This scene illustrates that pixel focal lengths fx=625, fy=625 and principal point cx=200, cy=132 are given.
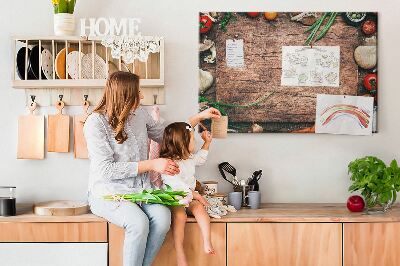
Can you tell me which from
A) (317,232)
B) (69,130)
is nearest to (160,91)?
(69,130)

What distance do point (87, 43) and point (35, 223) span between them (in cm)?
100

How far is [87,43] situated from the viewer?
133 inches

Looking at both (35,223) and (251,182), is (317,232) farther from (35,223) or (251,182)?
(35,223)

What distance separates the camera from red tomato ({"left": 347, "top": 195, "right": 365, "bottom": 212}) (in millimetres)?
3193

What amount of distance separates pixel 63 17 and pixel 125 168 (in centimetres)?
90

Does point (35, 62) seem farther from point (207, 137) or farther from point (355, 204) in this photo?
point (355, 204)

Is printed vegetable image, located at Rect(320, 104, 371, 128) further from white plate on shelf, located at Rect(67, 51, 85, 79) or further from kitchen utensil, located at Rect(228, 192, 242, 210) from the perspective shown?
white plate on shelf, located at Rect(67, 51, 85, 79)

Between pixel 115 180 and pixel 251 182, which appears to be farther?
pixel 251 182

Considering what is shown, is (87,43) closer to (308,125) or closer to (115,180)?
(115,180)

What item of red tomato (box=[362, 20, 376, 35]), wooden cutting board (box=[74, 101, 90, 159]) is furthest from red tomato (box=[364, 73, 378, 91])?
wooden cutting board (box=[74, 101, 90, 159])

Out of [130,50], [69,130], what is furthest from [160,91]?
[69,130]

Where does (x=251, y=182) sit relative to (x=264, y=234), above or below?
above

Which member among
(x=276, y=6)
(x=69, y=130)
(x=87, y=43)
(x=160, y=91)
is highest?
(x=276, y=6)

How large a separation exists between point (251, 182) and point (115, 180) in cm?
77
